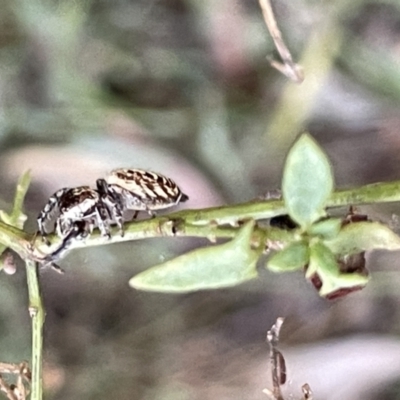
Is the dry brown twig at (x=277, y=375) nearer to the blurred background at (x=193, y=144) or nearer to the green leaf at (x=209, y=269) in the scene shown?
the green leaf at (x=209, y=269)

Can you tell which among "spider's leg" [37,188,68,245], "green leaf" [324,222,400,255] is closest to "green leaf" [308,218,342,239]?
"green leaf" [324,222,400,255]

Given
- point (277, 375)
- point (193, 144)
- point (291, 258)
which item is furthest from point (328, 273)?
point (193, 144)

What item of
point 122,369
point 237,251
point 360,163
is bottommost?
point 237,251

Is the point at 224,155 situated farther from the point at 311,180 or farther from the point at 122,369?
the point at 311,180

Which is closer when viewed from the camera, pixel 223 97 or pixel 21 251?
pixel 21 251

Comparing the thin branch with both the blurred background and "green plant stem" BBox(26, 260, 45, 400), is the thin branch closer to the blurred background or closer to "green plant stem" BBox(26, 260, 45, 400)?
"green plant stem" BBox(26, 260, 45, 400)

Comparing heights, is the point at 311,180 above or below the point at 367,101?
below

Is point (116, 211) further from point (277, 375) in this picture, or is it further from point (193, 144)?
point (193, 144)

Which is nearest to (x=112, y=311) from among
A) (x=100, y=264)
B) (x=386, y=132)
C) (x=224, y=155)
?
(x=100, y=264)
